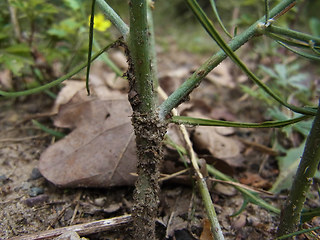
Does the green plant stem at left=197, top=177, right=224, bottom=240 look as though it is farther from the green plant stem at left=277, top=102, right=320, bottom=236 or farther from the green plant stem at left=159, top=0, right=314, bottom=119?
the green plant stem at left=159, top=0, right=314, bottom=119

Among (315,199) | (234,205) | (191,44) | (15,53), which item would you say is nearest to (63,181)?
(234,205)

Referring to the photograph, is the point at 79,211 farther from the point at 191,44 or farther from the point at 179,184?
the point at 191,44

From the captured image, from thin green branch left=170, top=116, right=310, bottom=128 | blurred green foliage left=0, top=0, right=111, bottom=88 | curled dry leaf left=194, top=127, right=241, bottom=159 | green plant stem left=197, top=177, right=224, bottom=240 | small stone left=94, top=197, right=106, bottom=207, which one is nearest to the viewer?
A: thin green branch left=170, top=116, right=310, bottom=128

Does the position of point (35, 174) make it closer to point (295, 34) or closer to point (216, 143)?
point (216, 143)

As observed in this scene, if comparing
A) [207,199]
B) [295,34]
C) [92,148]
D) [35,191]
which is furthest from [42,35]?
[295,34]

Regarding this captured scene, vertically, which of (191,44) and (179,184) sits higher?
(191,44)

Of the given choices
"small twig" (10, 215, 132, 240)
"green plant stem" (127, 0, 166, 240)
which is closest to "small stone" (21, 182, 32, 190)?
"small twig" (10, 215, 132, 240)
